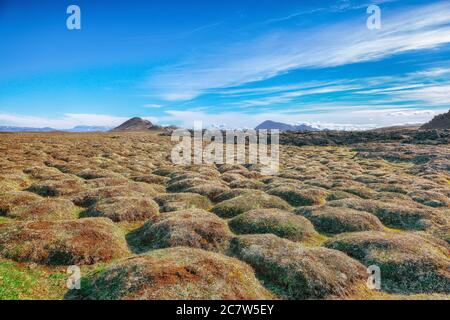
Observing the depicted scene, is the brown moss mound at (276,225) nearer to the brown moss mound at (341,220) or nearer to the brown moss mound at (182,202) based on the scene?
the brown moss mound at (341,220)

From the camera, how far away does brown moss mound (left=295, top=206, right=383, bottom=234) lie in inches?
1254

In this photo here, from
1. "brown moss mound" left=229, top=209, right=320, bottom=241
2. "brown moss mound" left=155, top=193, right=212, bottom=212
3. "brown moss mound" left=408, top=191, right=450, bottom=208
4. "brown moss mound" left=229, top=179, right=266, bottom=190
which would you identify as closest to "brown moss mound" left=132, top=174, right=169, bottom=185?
"brown moss mound" left=229, top=179, right=266, bottom=190

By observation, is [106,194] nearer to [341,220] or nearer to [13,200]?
[13,200]

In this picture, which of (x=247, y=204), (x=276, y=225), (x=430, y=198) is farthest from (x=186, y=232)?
(x=430, y=198)

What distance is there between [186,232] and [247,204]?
12.6 meters

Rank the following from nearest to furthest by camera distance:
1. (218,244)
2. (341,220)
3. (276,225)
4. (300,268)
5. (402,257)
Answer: (300,268) < (402,257) < (218,244) < (276,225) < (341,220)

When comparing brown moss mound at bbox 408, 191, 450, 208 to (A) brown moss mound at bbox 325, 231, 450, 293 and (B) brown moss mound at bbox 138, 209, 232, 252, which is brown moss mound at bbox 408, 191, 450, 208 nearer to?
(A) brown moss mound at bbox 325, 231, 450, 293

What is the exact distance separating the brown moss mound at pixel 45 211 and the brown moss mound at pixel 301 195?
26031 millimetres

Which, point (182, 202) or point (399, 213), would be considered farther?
point (182, 202)

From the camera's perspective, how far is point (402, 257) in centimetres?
2423

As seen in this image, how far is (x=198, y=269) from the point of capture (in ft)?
63.9

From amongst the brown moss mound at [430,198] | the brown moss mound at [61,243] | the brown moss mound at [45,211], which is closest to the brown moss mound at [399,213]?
the brown moss mound at [430,198]

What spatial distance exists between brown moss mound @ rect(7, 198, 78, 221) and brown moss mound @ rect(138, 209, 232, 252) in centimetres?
895
